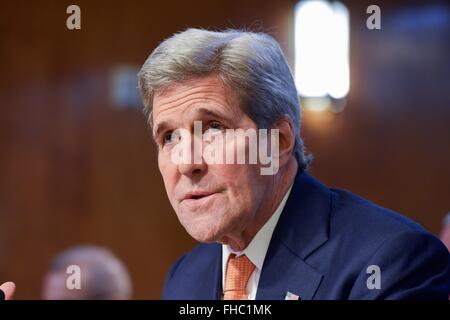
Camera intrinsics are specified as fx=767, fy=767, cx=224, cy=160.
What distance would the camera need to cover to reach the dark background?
20.2ft

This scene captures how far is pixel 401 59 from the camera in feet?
20.2

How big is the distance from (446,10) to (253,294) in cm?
470

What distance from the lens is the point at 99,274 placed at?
3.67 metres

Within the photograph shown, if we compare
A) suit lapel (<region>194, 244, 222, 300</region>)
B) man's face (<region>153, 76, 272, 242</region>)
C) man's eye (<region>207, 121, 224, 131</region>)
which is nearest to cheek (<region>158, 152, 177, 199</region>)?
man's face (<region>153, 76, 272, 242</region>)

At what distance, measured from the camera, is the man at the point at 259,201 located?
6.31 feet

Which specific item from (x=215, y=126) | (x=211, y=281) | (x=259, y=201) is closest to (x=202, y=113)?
(x=215, y=126)

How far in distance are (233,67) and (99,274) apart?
1.90m

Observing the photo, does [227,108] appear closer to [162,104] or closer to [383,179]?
[162,104]

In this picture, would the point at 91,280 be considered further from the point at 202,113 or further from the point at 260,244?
the point at 202,113

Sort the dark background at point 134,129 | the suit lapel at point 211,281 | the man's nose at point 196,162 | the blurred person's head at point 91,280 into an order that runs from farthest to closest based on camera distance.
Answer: the dark background at point 134,129 < the blurred person's head at point 91,280 < the suit lapel at point 211,281 < the man's nose at point 196,162

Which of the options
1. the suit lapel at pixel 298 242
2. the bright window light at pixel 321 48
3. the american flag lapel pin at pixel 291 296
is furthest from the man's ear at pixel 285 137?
the bright window light at pixel 321 48

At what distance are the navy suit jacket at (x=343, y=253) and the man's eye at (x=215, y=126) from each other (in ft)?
1.11

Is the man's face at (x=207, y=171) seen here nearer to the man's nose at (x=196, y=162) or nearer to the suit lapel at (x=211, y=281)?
the man's nose at (x=196, y=162)
